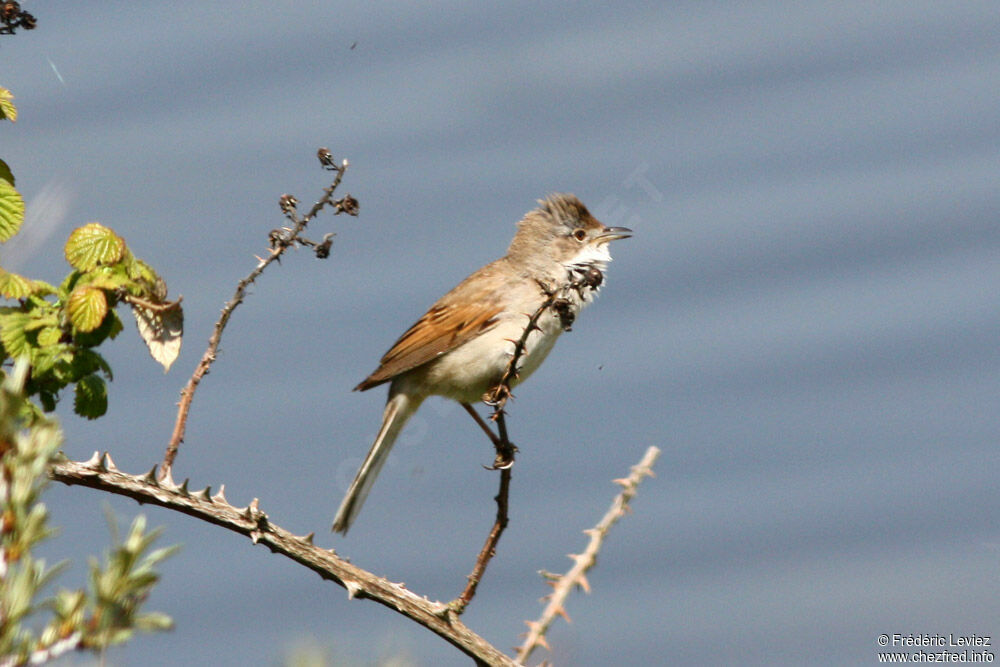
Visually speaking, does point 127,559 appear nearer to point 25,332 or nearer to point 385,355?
point 25,332

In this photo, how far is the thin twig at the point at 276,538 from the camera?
6.71ft

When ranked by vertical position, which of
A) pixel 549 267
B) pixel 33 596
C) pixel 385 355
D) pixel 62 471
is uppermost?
pixel 549 267

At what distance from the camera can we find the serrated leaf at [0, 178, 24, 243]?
2.18 meters

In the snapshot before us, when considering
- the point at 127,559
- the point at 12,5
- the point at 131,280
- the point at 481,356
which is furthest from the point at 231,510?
the point at 481,356

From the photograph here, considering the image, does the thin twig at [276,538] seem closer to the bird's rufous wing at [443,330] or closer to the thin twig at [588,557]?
the thin twig at [588,557]

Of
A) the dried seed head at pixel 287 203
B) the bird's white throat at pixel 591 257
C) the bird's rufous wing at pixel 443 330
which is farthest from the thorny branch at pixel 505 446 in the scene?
the bird's white throat at pixel 591 257

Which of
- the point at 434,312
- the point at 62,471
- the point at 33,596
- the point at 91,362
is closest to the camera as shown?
the point at 33,596

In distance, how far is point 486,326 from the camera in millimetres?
5324

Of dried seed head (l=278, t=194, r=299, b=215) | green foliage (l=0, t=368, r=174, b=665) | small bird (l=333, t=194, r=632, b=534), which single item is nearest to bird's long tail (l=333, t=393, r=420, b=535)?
small bird (l=333, t=194, r=632, b=534)

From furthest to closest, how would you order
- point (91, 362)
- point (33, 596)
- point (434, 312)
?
point (434, 312)
point (91, 362)
point (33, 596)

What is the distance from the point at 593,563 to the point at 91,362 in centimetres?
116

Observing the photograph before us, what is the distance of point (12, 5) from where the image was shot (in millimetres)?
2275

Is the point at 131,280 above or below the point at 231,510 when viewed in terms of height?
above

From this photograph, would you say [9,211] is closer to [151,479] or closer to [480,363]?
[151,479]
